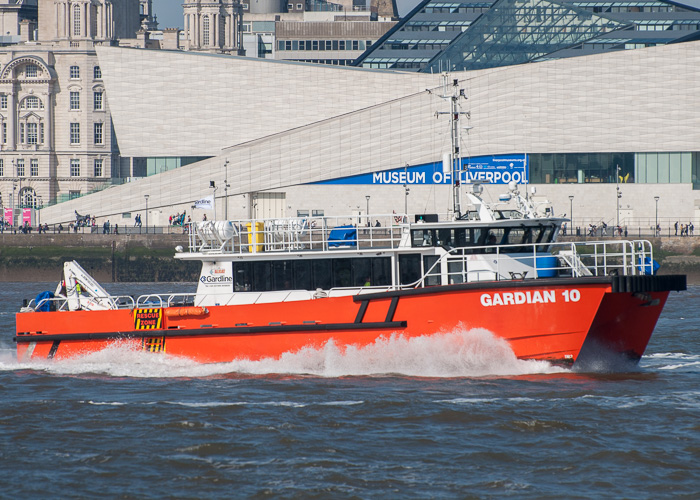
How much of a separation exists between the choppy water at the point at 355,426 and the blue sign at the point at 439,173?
4411 centimetres

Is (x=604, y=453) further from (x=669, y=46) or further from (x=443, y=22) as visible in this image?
(x=443, y=22)

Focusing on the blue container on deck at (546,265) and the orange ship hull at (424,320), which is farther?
the blue container on deck at (546,265)

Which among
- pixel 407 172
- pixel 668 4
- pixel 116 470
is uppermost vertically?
pixel 668 4

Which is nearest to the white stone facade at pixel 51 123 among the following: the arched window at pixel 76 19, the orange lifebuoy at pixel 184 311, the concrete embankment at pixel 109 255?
the arched window at pixel 76 19

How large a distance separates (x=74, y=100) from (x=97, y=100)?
2082mm

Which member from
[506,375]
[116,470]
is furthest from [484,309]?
[116,470]

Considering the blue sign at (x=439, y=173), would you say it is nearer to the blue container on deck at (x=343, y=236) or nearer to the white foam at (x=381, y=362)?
the blue container on deck at (x=343, y=236)

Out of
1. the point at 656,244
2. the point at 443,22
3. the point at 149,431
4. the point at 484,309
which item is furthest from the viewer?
the point at 443,22

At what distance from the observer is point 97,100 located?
90312 millimetres

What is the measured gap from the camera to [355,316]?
1991 cm

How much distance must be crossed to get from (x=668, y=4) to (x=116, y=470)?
269 feet

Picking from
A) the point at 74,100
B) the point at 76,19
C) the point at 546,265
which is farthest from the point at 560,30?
the point at 546,265

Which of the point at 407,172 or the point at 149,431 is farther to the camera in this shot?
the point at 407,172

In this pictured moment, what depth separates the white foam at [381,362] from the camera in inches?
767
